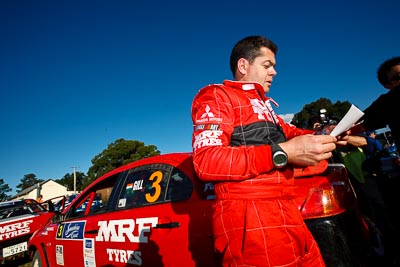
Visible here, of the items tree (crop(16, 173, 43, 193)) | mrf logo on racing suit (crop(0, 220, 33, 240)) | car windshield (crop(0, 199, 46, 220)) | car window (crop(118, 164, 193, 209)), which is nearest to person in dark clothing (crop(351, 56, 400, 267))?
car window (crop(118, 164, 193, 209))

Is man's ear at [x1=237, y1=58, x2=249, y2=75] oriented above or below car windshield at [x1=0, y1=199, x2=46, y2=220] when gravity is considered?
above

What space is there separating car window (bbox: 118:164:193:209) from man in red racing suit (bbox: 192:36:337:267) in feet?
3.28

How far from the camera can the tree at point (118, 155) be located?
42.4 m

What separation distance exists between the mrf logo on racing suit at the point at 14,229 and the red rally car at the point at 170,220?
4.03 meters

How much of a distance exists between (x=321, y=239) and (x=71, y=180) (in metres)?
92.6

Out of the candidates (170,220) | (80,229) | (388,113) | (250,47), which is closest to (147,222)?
(170,220)

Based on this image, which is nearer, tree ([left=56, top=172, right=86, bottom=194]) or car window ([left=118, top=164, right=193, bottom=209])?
car window ([left=118, top=164, right=193, bottom=209])

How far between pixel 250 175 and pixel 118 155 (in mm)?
45079

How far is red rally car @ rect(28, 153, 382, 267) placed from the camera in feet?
5.64

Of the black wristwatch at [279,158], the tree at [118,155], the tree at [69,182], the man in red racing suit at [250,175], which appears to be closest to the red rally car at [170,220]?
the man in red racing suit at [250,175]

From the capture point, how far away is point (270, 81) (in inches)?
64.6

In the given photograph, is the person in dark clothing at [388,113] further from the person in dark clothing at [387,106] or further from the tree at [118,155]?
the tree at [118,155]

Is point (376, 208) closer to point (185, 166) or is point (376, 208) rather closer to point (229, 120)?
point (185, 166)

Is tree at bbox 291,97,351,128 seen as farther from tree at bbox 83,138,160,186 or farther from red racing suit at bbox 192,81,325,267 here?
red racing suit at bbox 192,81,325,267
